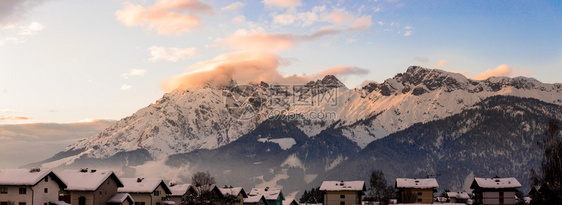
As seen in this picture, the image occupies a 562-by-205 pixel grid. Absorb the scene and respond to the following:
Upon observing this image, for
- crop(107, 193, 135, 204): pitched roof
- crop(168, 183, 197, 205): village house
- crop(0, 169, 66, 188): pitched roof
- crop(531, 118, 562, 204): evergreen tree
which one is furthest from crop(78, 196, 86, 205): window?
crop(531, 118, 562, 204): evergreen tree

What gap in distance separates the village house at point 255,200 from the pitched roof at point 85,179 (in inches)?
2122

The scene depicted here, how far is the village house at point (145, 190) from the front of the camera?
125 meters

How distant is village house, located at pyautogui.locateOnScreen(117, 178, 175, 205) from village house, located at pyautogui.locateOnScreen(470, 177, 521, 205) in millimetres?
82398

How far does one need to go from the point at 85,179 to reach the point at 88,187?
2853 millimetres

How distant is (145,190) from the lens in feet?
409

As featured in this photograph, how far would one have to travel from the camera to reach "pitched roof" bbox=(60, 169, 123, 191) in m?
112

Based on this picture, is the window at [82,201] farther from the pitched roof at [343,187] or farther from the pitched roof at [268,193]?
the pitched roof at [268,193]

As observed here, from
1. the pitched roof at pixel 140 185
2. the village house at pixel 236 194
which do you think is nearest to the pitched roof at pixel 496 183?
the village house at pixel 236 194

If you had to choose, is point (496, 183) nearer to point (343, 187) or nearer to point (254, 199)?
point (343, 187)

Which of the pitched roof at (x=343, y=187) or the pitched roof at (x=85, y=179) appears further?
the pitched roof at (x=343, y=187)

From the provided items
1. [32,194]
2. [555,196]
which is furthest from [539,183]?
[32,194]

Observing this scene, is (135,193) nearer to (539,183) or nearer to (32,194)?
(32,194)

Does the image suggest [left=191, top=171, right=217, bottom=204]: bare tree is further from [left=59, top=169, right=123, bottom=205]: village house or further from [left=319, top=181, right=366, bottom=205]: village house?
[left=319, top=181, right=366, bottom=205]: village house

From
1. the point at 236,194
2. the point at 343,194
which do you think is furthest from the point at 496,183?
the point at 236,194
